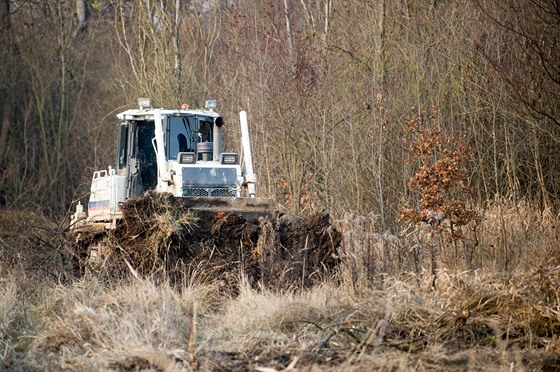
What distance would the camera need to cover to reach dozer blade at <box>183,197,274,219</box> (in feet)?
40.3

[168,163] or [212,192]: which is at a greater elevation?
[168,163]

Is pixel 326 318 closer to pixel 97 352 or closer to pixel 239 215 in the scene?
pixel 97 352

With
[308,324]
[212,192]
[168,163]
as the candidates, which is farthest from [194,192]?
[308,324]

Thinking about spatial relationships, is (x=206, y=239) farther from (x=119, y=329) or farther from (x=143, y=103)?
(x=119, y=329)

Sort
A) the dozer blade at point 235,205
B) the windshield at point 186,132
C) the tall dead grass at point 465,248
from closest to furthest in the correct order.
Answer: the tall dead grass at point 465,248 → the dozer blade at point 235,205 → the windshield at point 186,132

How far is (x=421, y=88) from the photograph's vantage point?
16.8 m

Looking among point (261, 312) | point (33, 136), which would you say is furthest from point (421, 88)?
point (33, 136)

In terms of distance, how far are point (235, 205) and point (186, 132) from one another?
7.30 feet

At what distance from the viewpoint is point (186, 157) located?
13570 mm

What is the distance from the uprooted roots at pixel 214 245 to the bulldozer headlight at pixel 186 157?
1613 mm

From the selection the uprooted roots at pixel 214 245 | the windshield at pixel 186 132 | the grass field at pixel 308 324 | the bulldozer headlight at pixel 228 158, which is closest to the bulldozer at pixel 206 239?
the uprooted roots at pixel 214 245

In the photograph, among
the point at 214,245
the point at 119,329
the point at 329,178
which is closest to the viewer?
the point at 119,329

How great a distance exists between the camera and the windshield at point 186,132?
1407cm

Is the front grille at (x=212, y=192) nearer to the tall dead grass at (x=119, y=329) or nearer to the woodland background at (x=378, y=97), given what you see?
the woodland background at (x=378, y=97)
